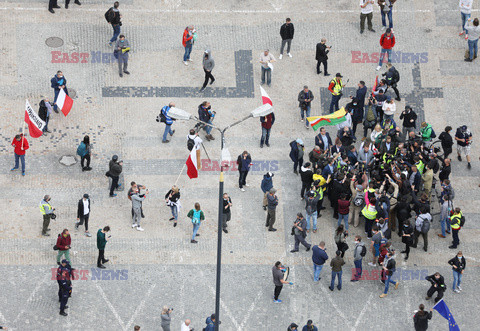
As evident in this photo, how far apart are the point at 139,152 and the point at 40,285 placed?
654 cm

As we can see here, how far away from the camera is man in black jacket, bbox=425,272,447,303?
3153 centimetres

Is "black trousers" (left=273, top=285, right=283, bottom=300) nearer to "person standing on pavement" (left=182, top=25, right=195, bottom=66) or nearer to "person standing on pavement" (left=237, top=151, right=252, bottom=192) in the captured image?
"person standing on pavement" (left=237, top=151, right=252, bottom=192)

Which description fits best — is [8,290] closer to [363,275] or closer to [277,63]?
[363,275]

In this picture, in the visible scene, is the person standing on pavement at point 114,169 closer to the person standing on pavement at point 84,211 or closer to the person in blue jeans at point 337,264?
the person standing on pavement at point 84,211

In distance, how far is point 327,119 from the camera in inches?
1401

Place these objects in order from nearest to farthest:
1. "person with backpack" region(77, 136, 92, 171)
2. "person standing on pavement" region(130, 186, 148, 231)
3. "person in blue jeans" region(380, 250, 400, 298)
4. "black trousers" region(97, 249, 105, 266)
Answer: "person in blue jeans" region(380, 250, 400, 298), "black trousers" region(97, 249, 105, 266), "person standing on pavement" region(130, 186, 148, 231), "person with backpack" region(77, 136, 92, 171)

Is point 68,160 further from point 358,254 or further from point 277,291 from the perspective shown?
point 358,254

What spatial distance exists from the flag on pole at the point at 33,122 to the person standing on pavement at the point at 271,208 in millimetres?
7716

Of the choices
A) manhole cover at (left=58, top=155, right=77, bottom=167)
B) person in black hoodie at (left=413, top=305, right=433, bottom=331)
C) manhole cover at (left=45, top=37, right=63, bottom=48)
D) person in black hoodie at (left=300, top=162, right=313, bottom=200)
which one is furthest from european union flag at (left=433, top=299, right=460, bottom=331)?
manhole cover at (left=45, top=37, right=63, bottom=48)

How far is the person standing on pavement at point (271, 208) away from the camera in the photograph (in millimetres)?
33250

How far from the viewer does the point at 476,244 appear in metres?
34.0

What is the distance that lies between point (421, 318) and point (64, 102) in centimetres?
1385

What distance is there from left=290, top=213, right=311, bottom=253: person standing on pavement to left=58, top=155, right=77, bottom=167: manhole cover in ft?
26.1

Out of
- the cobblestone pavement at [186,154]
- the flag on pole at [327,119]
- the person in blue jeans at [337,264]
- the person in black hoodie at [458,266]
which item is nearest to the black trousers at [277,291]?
the cobblestone pavement at [186,154]
